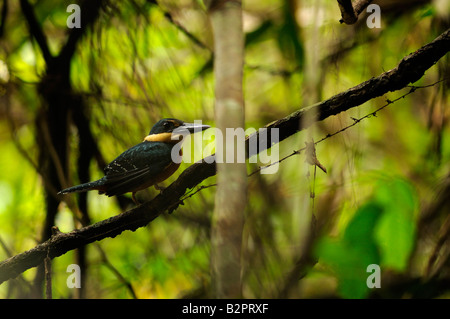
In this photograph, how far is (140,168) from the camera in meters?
0.98

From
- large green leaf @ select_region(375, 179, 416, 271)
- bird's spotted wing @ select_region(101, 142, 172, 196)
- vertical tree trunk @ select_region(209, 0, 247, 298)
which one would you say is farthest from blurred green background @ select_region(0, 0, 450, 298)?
vertical tree trunk @ select_region(209, 0, 247, 298)

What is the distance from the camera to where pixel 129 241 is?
4.29 feet

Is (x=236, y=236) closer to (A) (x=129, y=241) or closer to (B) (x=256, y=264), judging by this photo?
(B) (x=256, y=264)

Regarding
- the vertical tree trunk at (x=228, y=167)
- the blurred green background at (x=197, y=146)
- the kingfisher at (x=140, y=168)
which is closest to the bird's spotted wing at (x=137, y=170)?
the kingfisher at (x=140, y=168)

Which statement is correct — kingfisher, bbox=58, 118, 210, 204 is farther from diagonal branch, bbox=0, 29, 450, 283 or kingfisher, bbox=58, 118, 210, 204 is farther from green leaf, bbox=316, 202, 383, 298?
green leaf, bbox=316, 202, 383, 298

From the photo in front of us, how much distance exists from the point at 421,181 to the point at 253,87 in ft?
1.98

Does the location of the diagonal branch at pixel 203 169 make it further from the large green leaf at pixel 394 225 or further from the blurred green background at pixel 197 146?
the large green leaf at pixel 394 225

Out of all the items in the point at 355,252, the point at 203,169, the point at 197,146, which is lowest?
the point at 355,252

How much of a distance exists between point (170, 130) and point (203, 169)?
8.4 inches

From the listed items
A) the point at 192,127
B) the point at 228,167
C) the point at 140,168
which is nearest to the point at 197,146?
the point at 192,127

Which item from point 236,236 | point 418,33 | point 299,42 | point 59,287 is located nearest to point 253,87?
point 299,42

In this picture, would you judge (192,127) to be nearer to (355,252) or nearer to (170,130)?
(170,130)

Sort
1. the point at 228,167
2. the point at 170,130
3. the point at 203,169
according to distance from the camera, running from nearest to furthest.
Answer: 1. the point at 228,167
2. the point at 203,169
3. the point at 170,130

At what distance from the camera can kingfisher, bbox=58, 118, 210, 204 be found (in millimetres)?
978
